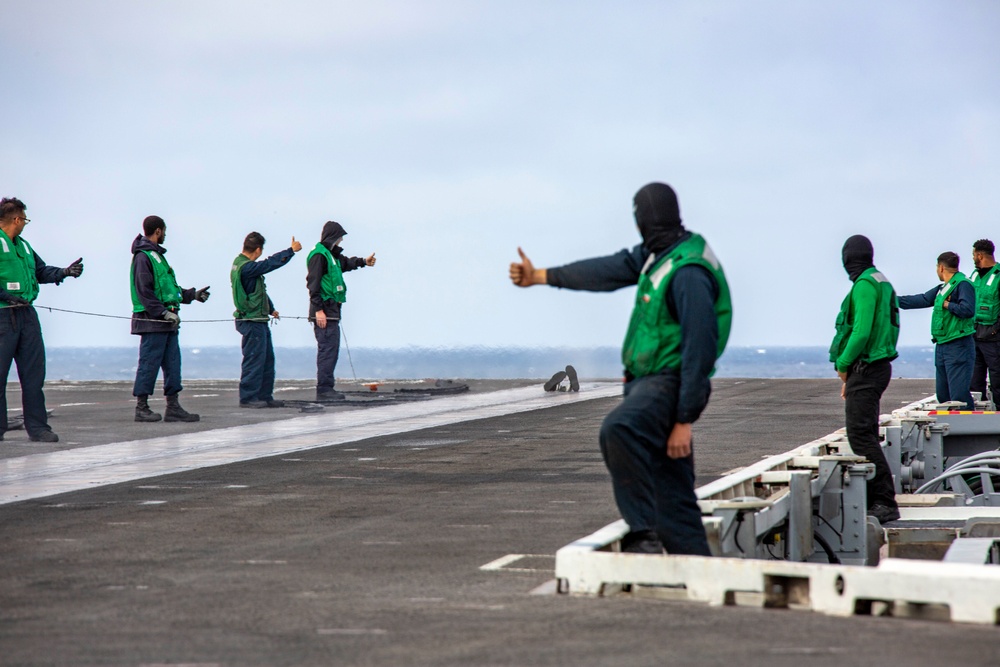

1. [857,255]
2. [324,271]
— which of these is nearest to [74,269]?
[324,271]

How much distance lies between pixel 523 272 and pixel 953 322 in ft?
33.0

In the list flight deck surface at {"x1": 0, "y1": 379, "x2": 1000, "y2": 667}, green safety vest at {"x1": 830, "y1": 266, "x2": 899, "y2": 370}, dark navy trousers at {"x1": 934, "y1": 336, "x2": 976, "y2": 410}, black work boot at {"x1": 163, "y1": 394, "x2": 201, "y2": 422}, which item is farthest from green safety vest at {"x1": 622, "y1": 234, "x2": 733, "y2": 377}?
black work boot at {"x1": 163, "y1": 394, "x2": 201, "y2": 422}

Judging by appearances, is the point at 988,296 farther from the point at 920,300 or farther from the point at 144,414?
the point at 144,414

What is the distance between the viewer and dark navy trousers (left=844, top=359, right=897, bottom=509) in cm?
948

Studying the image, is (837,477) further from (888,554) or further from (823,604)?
(823,604)

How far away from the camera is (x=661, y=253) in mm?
6043

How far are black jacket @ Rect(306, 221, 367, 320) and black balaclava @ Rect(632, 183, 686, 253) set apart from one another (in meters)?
14.6

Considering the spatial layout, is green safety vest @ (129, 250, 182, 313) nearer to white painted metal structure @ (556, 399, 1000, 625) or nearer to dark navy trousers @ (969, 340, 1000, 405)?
white painted metal structure @ (556, 399, 1000, 625)

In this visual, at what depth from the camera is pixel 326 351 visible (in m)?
20.6

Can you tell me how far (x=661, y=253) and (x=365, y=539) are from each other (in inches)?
112

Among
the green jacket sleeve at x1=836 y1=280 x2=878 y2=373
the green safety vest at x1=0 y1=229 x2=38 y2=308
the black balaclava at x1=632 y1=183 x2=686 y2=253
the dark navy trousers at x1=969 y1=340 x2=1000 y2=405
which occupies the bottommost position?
the dark navy trousers at x1=969 y1=340 x2=1000 y2=405

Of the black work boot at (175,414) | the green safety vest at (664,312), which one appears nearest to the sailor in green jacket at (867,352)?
the green safety vest at (664,312)

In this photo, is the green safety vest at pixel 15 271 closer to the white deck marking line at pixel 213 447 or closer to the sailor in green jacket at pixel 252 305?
the white deck marking line at pixel 213 447

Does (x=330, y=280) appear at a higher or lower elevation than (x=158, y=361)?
higher
